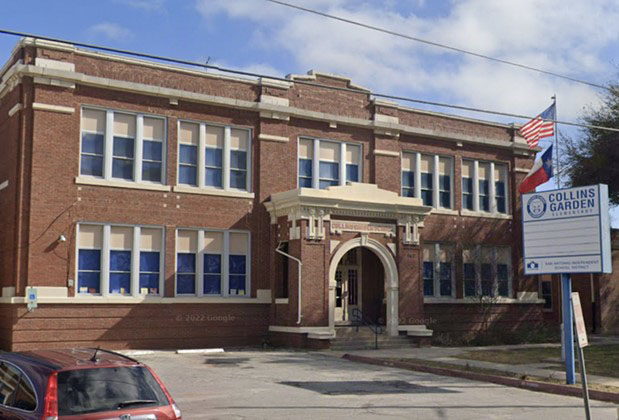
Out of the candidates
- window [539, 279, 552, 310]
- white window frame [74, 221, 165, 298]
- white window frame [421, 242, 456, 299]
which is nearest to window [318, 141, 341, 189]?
white window frame [421, 242, 456, 299]

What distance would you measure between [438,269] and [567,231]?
51.9 feet

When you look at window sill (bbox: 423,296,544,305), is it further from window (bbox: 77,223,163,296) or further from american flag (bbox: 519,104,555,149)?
window (bbox: 77,223,163,296)

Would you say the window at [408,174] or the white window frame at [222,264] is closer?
the white window frame at [222,264]

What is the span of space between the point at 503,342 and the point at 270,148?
43.5 feet

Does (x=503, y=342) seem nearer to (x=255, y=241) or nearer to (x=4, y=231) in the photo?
(x=255, y=241)

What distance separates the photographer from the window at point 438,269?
107ft

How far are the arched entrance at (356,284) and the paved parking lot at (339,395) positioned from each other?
589 cm

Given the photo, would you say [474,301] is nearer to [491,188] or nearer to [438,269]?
[438,269]

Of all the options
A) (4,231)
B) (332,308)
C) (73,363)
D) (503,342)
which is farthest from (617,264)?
(73,363)

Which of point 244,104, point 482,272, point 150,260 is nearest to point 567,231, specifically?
point 244,104

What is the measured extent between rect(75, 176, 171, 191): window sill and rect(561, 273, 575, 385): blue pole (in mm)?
14737

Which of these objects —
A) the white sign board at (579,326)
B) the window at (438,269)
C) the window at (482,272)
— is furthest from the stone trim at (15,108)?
the window at (482,272)

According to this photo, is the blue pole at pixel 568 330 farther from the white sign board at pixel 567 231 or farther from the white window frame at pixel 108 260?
the white window frame at pixel 108 260

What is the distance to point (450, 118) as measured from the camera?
111 ft
